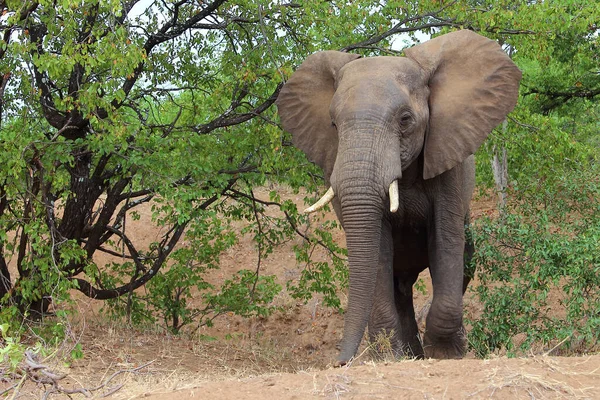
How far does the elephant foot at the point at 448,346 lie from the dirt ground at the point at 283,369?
0.62ft

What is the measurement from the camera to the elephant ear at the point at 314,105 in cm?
782

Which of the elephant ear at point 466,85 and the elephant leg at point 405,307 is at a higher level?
the elephant ear at point 466,85

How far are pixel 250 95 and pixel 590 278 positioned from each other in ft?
14.5

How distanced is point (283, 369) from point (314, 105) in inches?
145

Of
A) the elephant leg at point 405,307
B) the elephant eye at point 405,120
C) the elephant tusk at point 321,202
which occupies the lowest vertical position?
the elephant leg at point 405,307

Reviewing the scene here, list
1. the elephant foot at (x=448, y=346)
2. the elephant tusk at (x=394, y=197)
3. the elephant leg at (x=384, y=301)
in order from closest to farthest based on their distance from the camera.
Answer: the elephant tusk at (x=394, y=197) < the elephant leg at (x=384, y=301) < the elephant foot at (x=448, y=346)

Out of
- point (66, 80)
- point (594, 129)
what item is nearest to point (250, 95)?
point (66, 80)

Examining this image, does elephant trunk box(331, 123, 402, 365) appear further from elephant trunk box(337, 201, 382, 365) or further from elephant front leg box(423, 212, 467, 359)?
elephant front leg box(423, 212, 467, 359)

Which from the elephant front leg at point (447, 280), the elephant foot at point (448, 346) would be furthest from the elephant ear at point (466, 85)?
the elephant foot at point (448, 346)

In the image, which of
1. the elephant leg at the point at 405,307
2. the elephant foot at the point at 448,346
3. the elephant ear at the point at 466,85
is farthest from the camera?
the elephant leg at the point at 405,307

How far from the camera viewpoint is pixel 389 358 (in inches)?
280

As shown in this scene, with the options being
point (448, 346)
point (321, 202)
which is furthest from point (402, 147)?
point (448, 346)

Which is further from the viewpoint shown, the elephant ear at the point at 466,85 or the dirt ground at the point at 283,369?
the elephant ear at the point at 466,85

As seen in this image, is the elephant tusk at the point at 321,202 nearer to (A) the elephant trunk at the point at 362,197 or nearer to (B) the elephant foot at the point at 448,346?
(A) the elephant trunk at the point at 362,197
